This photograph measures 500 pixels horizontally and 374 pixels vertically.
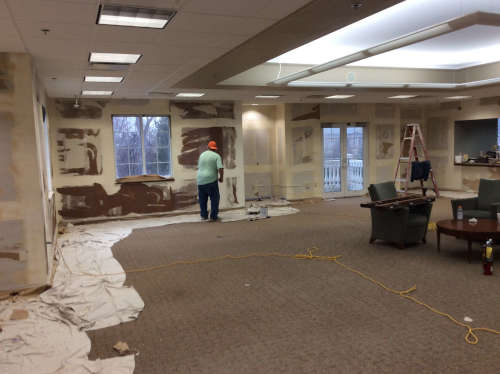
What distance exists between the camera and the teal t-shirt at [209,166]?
295 inches

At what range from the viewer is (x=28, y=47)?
3.69m

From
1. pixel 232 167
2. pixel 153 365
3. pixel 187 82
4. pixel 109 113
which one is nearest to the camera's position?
pixel 153 365

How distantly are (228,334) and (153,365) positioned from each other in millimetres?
626

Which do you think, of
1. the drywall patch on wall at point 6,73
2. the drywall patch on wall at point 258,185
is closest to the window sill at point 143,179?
the drywall patch on wall at point 258,185

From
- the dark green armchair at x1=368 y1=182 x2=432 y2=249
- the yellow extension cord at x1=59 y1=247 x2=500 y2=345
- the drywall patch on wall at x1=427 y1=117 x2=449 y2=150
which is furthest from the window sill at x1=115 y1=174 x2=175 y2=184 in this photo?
the drywall patch on wall at x1=427 y1=117 x2=449 y2=150

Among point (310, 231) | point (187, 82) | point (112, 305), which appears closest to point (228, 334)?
point (112, 305)

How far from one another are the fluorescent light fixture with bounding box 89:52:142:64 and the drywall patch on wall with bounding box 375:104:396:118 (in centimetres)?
745

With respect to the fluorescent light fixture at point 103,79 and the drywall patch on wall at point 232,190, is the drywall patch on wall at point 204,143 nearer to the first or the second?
the drywall patch on wall at point 232,190

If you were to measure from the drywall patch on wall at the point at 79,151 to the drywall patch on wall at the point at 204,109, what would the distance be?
1677 millimetres

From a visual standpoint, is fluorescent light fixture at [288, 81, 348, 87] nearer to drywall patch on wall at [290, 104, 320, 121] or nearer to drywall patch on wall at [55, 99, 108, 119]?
drywall patch on wall at [290, 104, 320, 121]

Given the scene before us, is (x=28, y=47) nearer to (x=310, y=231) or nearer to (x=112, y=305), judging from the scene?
(x=112, y=305)

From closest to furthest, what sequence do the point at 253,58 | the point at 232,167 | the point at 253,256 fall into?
the point at 253,58
the point at 253,256
the point at 232,167

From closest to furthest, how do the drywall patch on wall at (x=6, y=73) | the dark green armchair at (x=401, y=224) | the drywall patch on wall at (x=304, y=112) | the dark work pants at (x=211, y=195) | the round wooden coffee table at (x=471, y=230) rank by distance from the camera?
the drywall patch on wall at (x=6, y=73) → the round wooden coffee table at (x=471, y=230) → the dark green armchair at (x=401, y=224) → the dark work pants at (x=211, y=195) → the drywall patch on wall at (x=304, y=112)

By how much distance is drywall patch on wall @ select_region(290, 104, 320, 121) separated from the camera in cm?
966
